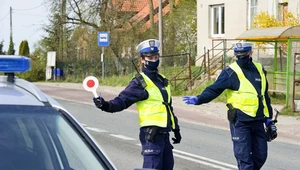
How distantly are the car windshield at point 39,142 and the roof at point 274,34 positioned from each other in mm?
14514

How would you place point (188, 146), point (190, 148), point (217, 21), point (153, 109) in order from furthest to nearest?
1. point (217, 21)
2. point (188, 146)
3. point (190, 148)
4. point (153, 109)

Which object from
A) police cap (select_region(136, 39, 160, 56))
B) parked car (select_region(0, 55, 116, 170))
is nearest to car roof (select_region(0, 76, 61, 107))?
parked car (select_region(0, 55, 116, 170))

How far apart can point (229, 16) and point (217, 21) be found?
157cm

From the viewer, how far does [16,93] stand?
3.81m

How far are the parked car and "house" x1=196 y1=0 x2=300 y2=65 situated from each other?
21266 millimetres

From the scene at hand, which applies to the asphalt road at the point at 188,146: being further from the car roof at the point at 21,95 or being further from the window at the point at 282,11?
the window at the point at 282,11

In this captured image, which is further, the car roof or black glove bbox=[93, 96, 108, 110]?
black glove bbox=[93, 96, 108, 110]

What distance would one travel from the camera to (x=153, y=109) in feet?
19.4

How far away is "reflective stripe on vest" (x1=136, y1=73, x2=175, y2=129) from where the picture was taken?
5902mm

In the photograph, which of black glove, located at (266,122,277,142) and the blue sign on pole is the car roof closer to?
black glove, located at (266,122,277,142)

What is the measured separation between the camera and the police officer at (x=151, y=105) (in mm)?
5852

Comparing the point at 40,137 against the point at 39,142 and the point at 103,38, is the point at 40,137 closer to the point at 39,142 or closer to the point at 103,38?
the point at 39,142

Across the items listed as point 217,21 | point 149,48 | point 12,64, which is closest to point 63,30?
point 217,21

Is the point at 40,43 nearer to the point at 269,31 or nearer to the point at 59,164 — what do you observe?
the point at 269,31
